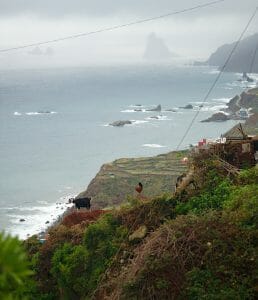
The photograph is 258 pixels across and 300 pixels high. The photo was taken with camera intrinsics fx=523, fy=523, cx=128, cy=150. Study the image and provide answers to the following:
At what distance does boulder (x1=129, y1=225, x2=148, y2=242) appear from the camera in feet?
33.0

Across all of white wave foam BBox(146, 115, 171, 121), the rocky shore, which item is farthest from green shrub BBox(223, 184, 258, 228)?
white wave foam BBox(146, 115, 171, 121)

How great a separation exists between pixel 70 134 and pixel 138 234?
69365 millimetres

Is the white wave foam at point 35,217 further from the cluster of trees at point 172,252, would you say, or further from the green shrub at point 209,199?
the green shrub at point 209,199

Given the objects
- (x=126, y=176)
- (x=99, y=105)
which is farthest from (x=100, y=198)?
(x=99, y=105)

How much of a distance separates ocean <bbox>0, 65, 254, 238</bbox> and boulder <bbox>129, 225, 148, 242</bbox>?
26390 millimetres

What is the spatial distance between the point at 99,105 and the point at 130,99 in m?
13.7

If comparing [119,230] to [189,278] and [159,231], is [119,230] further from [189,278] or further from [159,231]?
[189,278]

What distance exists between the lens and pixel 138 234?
10.1 metres

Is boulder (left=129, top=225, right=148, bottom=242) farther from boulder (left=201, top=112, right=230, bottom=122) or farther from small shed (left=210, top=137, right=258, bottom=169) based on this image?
boulder (left=201, top=112, right=230, bottom=122)

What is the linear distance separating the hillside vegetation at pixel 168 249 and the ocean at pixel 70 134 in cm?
2479

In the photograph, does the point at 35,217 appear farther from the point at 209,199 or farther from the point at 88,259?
the point at 209,199

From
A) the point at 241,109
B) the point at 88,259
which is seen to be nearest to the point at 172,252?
the point at 88,259

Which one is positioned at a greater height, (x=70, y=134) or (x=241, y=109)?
(x=241, y=109)

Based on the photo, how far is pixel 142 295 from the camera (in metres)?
7.57
